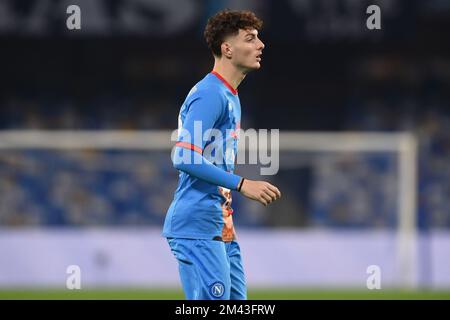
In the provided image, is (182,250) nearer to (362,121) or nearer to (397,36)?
(397,36)

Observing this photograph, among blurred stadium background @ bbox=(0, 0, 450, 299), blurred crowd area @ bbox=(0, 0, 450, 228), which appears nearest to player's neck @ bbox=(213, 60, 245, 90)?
blurred stadium background @ bbox=(0, 0, 450, 299)

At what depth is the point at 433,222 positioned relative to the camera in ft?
58.0

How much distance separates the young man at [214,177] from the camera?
17.1 feet

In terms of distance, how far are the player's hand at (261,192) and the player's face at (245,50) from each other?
2.60ft

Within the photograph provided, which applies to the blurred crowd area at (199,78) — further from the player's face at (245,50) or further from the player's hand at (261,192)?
the player's hand at (261,192)

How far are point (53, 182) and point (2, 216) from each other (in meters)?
0.97

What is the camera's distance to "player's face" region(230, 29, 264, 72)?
5625 millimetres

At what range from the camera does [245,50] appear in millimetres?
5629

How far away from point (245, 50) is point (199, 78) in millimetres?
11362

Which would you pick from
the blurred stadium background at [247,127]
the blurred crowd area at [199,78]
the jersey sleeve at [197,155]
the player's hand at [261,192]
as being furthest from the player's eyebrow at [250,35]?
the blurred crowd area at [199,78]

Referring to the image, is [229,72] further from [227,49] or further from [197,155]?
[197,155]

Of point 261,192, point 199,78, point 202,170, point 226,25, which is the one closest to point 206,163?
point 202,170

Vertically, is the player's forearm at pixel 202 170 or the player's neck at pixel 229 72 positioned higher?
the player's neck at pixel 229 72

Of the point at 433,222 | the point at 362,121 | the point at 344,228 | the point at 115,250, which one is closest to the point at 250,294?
the point at 115,250
